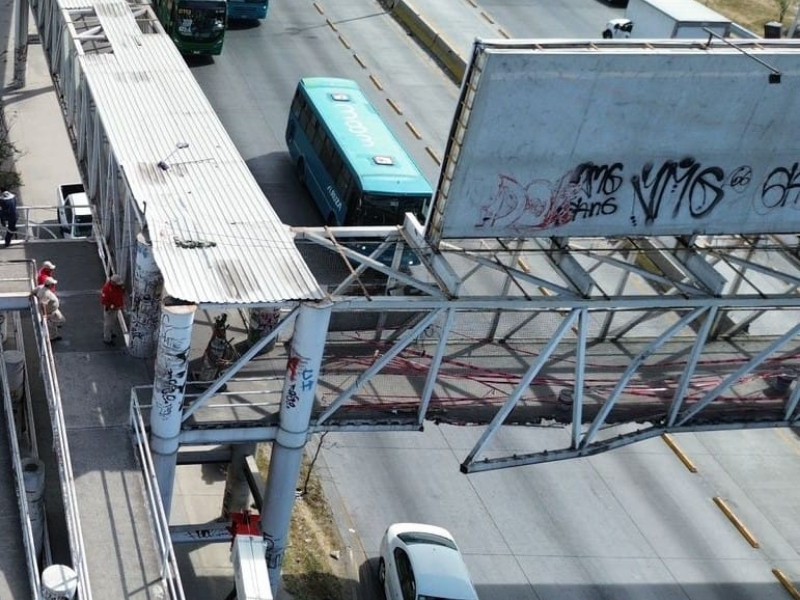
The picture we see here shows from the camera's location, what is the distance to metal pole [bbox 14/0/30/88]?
48753 mm

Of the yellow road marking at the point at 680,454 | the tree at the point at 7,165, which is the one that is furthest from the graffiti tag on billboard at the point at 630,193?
the tree at the point at 7,165

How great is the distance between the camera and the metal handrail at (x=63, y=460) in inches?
768

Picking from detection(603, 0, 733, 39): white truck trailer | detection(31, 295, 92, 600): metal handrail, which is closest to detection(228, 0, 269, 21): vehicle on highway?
detection(603, 0, 733, 39): white truck trailer

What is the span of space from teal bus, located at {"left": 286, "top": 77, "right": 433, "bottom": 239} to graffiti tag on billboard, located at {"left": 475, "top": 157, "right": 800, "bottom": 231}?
48.0 feet

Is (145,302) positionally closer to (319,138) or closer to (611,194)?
(611,194)

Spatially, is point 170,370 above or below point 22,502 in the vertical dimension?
above

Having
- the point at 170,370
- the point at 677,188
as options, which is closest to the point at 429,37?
the point at 677,188

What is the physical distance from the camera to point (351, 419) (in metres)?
25.1

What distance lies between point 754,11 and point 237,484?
56.8 meters

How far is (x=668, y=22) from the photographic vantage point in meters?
57.8

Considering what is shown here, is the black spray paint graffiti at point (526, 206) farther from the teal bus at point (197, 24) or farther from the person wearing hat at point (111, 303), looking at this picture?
the teal bus at point (197, 24)

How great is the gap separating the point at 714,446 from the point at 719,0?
4710cm

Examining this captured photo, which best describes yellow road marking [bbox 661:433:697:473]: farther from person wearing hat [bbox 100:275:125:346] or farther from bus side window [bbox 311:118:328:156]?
person wearing hat [bbox 100:275:125:346]

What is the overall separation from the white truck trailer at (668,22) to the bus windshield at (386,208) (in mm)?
21921
